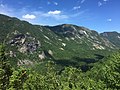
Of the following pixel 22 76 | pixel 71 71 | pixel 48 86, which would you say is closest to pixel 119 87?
pixel 22 76

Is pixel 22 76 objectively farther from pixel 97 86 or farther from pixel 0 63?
pixel 97 86

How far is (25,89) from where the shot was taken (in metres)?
80.9

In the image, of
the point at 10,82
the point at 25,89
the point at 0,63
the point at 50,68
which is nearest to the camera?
the point at 10,82

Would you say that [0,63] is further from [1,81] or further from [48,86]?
[48,86]

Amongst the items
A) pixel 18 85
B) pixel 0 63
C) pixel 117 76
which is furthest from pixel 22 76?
pixel 117 76

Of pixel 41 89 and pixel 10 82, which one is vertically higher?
pixel 10 82

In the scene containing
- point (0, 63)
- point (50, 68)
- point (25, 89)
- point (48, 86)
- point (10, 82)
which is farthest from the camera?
point (50, 68)

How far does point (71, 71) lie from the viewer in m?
109

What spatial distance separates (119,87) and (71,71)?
44.9 m

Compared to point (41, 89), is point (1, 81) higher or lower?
higher

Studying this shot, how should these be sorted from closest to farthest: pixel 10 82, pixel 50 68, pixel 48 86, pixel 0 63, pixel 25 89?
pixel 10 82 < pixel 0 63 < pixel 25 89 < pixel 48 86 < pixel 50 68

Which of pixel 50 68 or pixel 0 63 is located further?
pixel 50 68

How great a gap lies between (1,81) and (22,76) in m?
5.96

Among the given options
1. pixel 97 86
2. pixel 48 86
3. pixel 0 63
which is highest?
pixel 0 63
